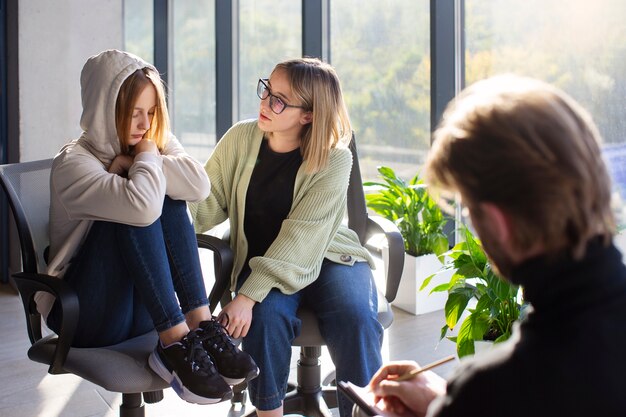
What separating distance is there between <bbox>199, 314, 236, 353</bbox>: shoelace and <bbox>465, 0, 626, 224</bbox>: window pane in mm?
1735

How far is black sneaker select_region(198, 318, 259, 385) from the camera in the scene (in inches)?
74.6

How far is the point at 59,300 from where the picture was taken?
1.83 metres

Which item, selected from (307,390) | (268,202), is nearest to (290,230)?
(268,202)

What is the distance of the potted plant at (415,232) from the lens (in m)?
3.61

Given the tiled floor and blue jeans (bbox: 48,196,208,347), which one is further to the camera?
the tiled floor

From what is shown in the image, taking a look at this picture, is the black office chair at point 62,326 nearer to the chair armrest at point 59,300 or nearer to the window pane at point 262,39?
the chair armrest at point 59,300

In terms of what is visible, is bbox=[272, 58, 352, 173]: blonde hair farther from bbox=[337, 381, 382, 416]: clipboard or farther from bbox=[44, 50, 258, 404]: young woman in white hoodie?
bbox=[337, 381, 382, 416]: clipboard

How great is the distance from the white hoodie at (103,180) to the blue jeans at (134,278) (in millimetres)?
34

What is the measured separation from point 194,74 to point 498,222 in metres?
5.01

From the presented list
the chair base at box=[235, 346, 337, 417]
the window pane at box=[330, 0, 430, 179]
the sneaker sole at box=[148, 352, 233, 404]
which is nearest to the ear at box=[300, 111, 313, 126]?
the chair base at box=[235, 346, 337, 417]

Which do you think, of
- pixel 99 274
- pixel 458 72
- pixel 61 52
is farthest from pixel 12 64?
pixel 99 274

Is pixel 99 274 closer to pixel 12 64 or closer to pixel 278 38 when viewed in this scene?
pixel 12 64

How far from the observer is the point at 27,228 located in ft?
6.72

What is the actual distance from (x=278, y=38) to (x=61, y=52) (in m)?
1.35
